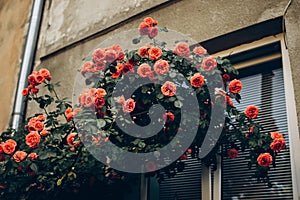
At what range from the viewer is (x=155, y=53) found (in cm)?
292

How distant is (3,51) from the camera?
18.2 feet

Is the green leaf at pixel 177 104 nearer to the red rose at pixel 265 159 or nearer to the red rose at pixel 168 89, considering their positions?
the red rose at pixel 168 89

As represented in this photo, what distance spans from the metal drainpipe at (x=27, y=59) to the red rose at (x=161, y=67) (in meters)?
2.14

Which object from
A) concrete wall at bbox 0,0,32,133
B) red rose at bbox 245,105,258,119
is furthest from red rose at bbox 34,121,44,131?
concrete wall at bbox 0,0,32,133

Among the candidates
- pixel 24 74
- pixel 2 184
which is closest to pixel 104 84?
pixel 2 184

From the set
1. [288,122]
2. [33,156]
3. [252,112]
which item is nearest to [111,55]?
[33,156]

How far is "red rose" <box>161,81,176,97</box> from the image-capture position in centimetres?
278

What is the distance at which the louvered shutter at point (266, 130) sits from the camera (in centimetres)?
292

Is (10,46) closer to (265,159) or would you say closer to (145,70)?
(145,70)

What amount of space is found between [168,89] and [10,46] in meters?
3.17

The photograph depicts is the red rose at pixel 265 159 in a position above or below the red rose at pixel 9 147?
below

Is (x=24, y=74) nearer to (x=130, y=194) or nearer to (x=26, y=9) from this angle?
(x=26, y=9)

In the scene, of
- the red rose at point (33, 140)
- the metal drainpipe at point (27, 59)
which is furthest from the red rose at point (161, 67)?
the metal drainpipe at point (27, 59)

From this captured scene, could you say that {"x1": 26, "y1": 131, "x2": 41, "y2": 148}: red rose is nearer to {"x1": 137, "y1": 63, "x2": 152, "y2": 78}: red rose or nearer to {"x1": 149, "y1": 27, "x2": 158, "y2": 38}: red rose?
{"x1": 137, "y1": 63, "x2": 152, "y2": 78}: red rose
